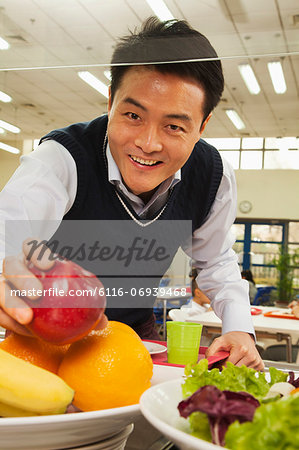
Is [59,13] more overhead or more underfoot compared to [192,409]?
more overhead

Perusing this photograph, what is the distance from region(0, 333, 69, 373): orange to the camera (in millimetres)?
469

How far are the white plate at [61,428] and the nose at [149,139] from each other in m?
0.57

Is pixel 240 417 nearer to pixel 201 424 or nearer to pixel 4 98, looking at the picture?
pixel 201 424

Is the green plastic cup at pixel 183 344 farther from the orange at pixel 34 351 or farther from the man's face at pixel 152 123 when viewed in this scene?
the orange at pixel 34 351

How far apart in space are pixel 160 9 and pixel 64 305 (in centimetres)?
63

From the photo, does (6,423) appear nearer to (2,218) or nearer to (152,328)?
(2,218)

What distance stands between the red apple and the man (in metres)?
0.47

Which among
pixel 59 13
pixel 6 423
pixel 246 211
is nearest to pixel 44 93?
pixel 59 13

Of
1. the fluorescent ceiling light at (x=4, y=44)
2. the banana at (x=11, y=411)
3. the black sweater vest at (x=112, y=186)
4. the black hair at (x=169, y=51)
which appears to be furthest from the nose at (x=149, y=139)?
the banana at (x=11, y=411)

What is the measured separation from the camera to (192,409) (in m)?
0.35

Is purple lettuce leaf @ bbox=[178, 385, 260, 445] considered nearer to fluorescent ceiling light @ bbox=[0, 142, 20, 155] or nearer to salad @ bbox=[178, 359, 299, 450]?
salad @ bbox=[178, 359, 299, 450]

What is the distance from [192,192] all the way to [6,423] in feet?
3.24

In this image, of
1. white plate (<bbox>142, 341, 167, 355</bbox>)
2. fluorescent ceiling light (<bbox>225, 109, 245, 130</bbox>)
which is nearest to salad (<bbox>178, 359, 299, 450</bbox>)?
white plate (<bbox>142, 341, 167, 355</bbox>)

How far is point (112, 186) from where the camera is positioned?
1.13m
